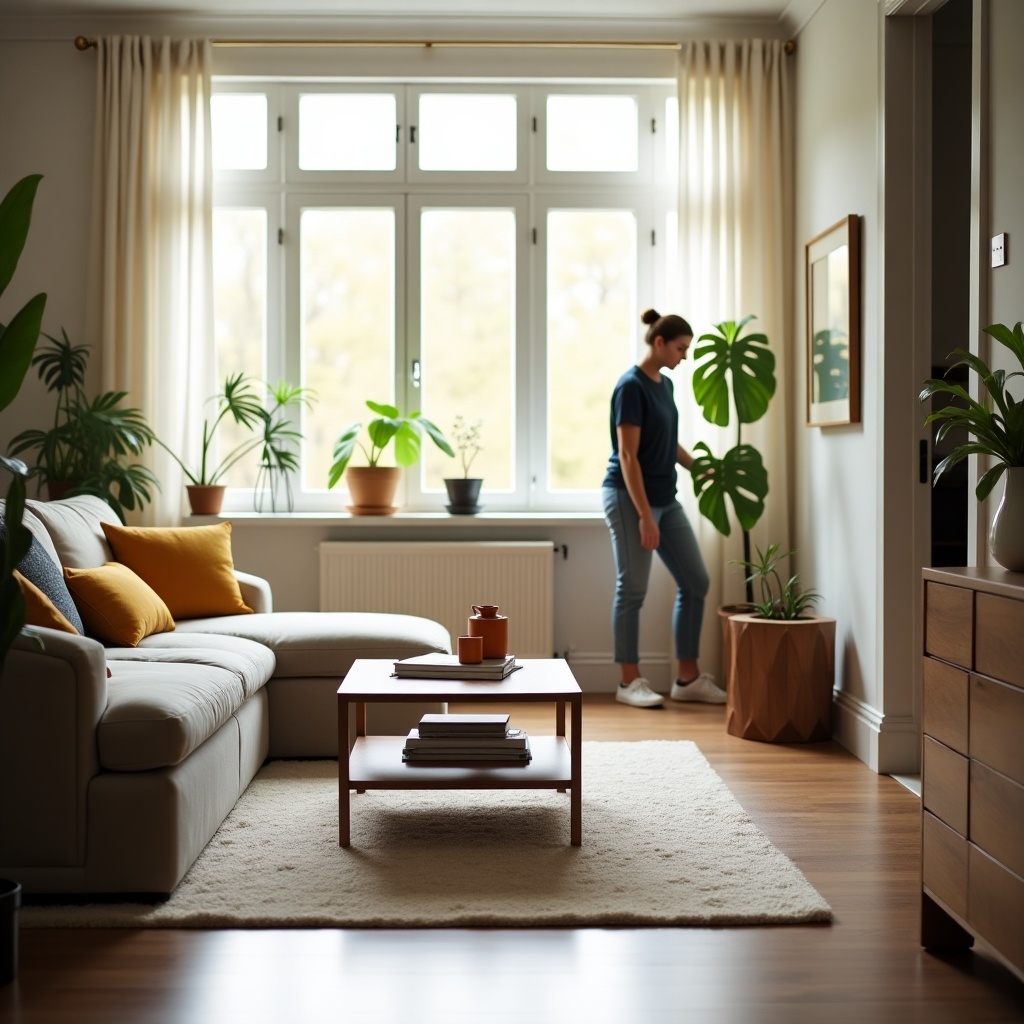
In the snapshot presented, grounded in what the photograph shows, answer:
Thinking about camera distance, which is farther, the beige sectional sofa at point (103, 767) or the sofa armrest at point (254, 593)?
the sofa armrest at point (254, 593)

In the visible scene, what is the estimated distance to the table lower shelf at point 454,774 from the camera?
9.77 ft

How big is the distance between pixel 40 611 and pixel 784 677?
2623 millimetres

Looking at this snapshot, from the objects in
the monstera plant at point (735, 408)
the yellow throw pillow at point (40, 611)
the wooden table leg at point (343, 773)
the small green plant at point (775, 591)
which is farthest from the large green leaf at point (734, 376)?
the yellow throw pillow at point (40, 611)

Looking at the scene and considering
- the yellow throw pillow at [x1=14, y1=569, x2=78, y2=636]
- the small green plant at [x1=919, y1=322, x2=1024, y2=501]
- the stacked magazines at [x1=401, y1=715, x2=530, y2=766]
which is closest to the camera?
the small green plant at [x1=919, y1=322, x2=1024, y2=501]

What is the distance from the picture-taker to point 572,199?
5.39 metres

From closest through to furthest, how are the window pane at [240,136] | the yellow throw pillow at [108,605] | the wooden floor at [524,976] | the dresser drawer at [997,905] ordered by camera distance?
the dresser drawer at [997,905] → the wooden floor at [524,976] → the yellow throw pillow at [108,605] → the window pane at [240,136]

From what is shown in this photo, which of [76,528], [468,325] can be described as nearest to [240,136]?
[468,325]

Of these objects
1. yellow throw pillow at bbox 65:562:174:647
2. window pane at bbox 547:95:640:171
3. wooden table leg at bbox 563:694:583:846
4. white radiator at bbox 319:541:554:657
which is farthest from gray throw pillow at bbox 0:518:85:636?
window pane at bbox 547:95:640:171

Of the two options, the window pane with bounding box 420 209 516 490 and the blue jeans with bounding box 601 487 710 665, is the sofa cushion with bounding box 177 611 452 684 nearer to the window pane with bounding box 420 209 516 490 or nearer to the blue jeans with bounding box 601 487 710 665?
the blue jeans with bounding box 601 487 710 665

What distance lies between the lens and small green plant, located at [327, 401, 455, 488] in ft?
16.8

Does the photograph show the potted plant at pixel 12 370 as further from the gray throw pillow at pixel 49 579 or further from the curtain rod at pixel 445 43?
the curtain rod at pixel 445 43

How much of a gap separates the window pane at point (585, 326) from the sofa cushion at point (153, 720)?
2.80 metres

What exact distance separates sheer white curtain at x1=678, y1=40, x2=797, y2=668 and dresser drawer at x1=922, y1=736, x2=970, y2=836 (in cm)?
274

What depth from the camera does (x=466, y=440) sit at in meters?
5.41
